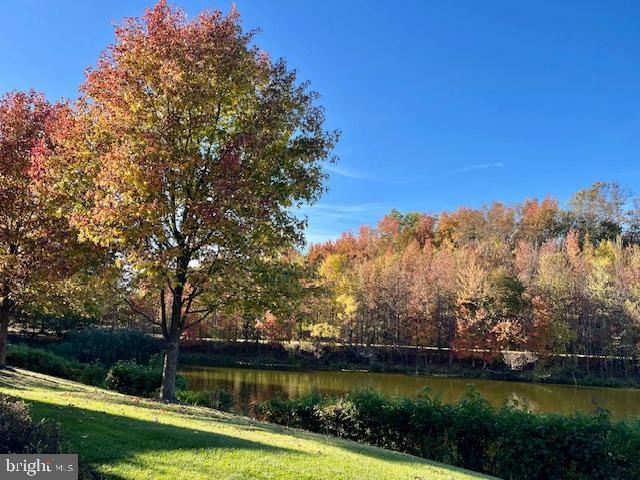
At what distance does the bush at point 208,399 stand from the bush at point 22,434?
41.5 ft

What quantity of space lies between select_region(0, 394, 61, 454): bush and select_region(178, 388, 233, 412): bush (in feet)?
41.5

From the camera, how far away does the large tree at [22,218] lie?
15.2 meters

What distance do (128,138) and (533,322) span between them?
151 feet

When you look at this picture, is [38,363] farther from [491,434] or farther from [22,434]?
[22,434]

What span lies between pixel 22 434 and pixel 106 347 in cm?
3543

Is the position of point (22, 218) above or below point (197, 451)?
above

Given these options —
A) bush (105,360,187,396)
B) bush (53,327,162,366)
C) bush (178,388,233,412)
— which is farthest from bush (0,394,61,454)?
bush (53,327,162,366)

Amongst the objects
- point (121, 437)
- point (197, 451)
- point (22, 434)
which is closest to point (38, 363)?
point (121, 437)

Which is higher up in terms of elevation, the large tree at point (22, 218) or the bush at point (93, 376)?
the large tree at point (22, 218)

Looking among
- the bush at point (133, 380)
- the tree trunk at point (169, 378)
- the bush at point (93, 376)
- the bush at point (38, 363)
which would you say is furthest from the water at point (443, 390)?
the tree trunk at point (169, 378)

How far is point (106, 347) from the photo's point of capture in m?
36.8

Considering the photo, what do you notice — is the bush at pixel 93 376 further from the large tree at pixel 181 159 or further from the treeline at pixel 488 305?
the treeline at pixel 488 305

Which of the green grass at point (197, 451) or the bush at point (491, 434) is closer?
the green grass at point (197, 451)

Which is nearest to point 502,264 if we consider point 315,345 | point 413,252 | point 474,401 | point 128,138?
point 413,252
